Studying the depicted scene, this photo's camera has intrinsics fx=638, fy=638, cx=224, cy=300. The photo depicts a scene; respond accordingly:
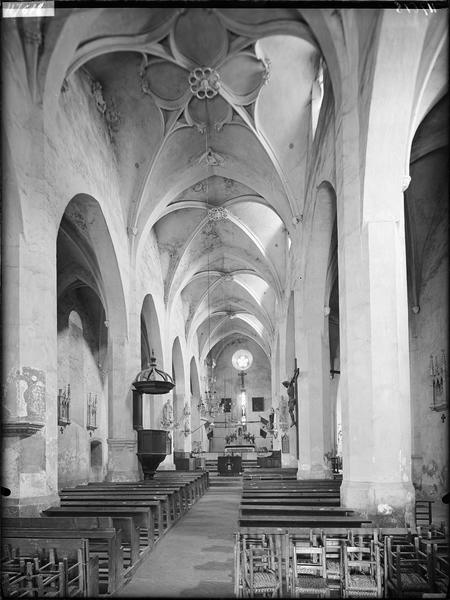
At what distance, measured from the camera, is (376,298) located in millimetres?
8758

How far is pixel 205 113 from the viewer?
15930 mm

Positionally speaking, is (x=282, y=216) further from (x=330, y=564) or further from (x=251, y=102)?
(x=330, y=564)

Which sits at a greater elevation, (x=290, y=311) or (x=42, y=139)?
(x=42, y=139)

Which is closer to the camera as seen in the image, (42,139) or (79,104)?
(42,139)

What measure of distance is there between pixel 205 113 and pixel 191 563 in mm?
10996

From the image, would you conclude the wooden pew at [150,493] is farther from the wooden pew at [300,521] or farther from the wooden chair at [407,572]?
the wooden chair at [407,572]

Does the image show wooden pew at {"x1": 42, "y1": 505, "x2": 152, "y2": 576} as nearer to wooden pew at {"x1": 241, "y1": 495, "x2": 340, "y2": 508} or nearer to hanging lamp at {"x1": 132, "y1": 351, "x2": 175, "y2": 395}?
wooden pew at {"x1": 241, "y1": 495, "x2": 340, "y2": 508}

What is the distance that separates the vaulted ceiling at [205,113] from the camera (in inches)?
500

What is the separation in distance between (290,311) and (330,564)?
52.5 ft

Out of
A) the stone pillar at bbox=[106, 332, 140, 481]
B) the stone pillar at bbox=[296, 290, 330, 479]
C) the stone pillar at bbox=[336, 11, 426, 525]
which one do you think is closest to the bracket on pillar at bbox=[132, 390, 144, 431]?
the stone pillar at bbox=[106, 332, 140, 481]

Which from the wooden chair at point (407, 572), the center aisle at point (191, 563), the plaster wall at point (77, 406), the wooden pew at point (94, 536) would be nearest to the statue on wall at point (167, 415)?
the plaster wall at point (77, 406)

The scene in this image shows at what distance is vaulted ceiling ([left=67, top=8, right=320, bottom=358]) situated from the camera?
12.7 meters

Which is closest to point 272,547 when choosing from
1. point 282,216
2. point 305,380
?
point 305,380

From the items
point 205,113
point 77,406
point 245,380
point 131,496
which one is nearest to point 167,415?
point 77,406
